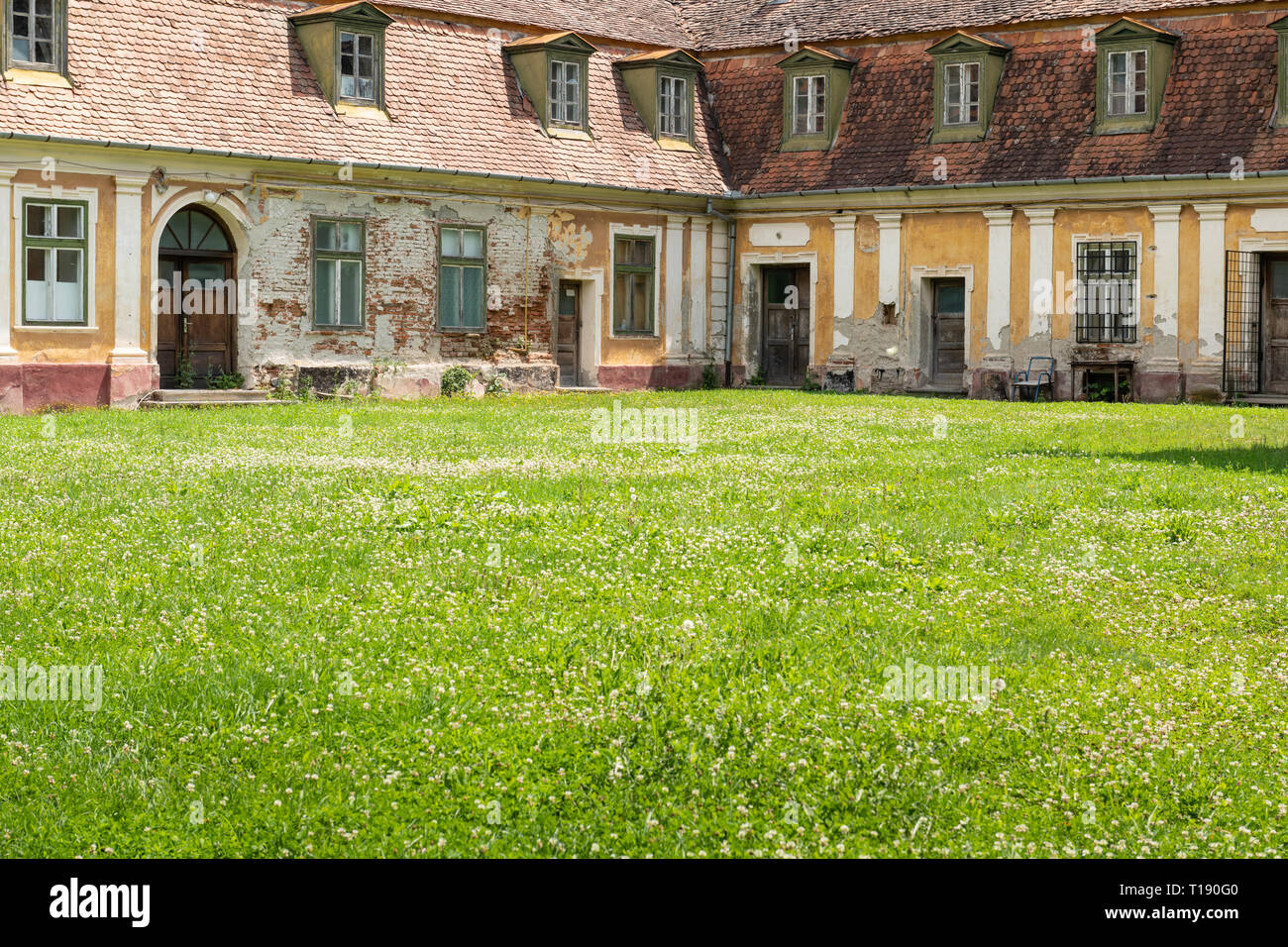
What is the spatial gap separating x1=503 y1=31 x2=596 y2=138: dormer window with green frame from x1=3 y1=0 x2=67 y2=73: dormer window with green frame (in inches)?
330

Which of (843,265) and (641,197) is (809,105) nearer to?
(843,265)

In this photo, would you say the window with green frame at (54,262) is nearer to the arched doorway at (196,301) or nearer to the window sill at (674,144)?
the arched doorway at (196,301)

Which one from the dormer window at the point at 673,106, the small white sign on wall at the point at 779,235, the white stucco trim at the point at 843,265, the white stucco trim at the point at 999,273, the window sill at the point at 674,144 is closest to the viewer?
the white stucco trim at the point at 999,273

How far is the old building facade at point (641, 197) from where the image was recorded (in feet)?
80.0

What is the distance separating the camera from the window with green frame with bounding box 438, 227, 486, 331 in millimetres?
28219

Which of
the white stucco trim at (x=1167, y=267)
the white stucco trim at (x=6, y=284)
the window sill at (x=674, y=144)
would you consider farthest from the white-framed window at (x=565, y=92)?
the white stucco trim at (x=1167, y=267)

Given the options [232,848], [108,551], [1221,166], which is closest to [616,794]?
[232,848]

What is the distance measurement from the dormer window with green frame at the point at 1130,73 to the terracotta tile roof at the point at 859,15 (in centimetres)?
63

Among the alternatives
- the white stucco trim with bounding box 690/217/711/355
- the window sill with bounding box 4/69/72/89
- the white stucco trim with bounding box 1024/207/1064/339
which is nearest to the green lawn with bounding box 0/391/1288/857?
the window sill with bounding box 4/69/72/89

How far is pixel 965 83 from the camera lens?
2980cm

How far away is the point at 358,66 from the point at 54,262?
6.24 m

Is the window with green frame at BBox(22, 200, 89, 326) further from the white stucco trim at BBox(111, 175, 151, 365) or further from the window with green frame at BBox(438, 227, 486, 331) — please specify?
the window with green frame at BBox(438, 227, 486, 331)

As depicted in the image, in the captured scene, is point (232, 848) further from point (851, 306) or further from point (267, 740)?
point (851, 306)

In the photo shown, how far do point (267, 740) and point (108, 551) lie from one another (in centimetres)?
402
